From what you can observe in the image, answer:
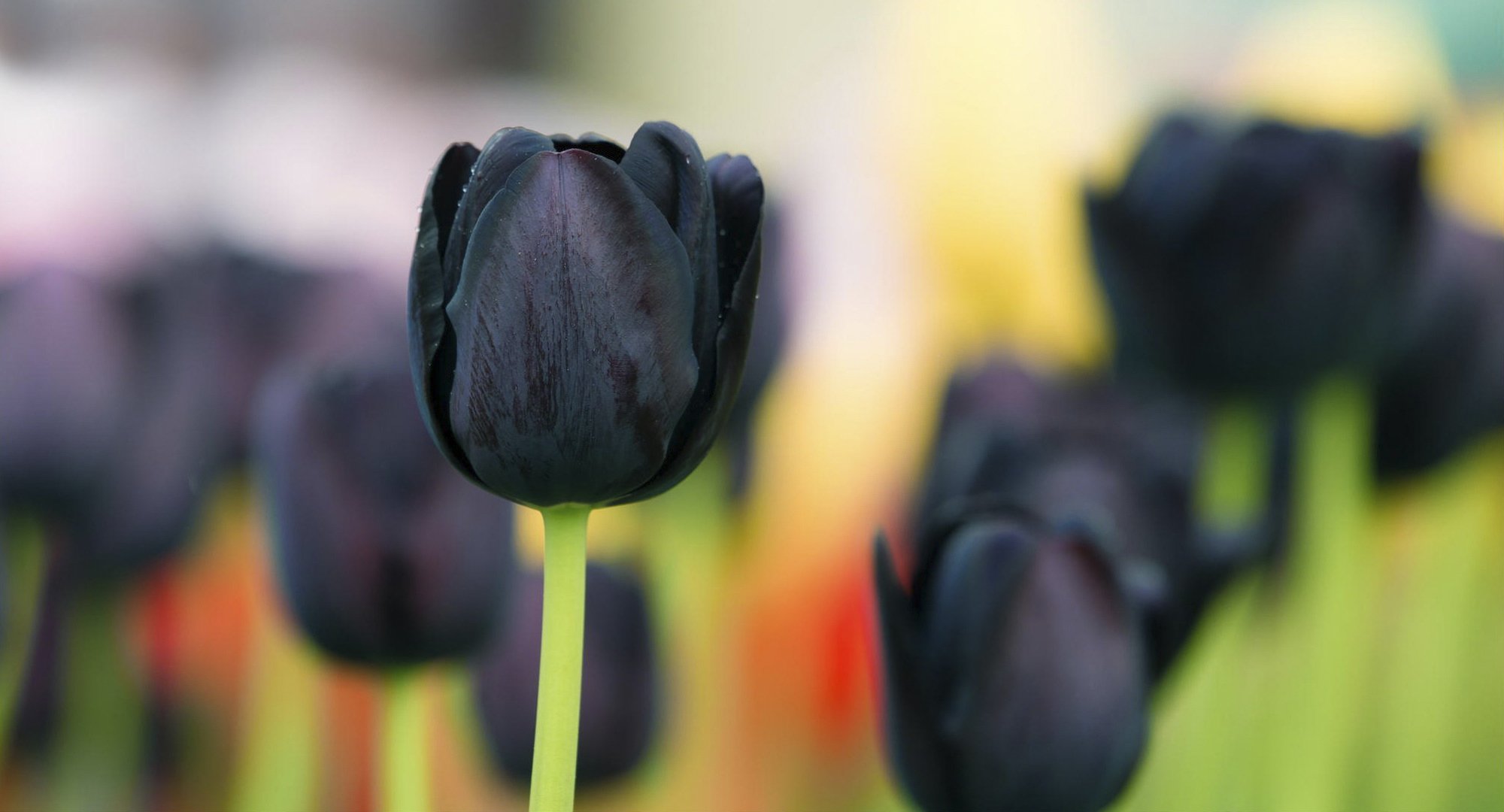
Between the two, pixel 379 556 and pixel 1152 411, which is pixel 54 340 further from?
pixel 1152 411

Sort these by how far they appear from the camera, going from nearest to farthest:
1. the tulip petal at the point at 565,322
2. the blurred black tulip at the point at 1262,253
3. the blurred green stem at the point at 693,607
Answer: the tulip petal at the point at 565,322
the blurred black tulip at the point at 1262,253
the blurred green stem at the point at 693,607

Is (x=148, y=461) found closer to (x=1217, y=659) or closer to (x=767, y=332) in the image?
(x=767, y=332)

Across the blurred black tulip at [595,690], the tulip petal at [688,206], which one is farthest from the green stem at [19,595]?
the tulip petal at [688,206]

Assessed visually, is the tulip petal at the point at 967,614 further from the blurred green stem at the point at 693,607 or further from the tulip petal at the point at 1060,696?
the blurred green stem at the point at 693,607

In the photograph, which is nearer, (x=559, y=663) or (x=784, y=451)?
(x=559, y=663)

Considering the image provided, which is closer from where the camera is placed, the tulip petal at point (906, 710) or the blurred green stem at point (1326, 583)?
the tulip petal at point (906, 710)

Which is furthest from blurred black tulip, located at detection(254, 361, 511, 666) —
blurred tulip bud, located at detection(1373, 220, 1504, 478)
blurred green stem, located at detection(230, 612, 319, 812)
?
blurred tulip bud, located at detection(1373, 220, 1504, 478)

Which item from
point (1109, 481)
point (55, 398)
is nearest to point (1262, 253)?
point (1109, 481)
